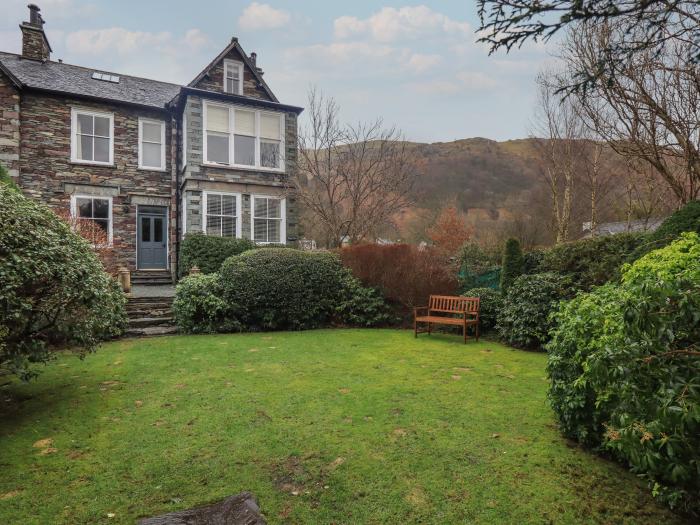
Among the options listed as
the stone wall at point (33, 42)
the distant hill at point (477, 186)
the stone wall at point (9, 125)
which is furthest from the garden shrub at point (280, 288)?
the distant hill at point (477, 186)

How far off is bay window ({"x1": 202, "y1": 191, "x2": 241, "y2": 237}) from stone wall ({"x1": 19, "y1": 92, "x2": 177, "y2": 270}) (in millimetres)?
2179

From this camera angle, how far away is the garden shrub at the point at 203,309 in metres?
9.43

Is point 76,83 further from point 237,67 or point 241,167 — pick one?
point 241,167

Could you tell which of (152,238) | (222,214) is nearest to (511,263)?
(222,214)

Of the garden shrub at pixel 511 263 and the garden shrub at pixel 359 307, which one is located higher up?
the garden shrub at pixel 511 263

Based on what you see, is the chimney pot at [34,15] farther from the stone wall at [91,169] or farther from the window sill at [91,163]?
the window sill at [91,163]

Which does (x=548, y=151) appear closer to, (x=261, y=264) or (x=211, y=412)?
(x=261, y=264)

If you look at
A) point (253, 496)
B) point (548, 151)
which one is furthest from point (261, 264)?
point (548, 151)

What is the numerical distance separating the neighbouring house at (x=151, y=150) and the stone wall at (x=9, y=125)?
0.11 feet

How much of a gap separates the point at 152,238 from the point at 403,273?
1070 cm

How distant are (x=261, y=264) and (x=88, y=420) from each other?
608 centimetres

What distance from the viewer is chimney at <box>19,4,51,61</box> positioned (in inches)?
612

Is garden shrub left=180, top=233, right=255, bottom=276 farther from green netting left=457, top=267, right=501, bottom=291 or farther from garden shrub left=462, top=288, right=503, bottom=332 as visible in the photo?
garden shrub left=462, top=288, right=503, bottom=332

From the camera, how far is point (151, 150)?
15.8m
